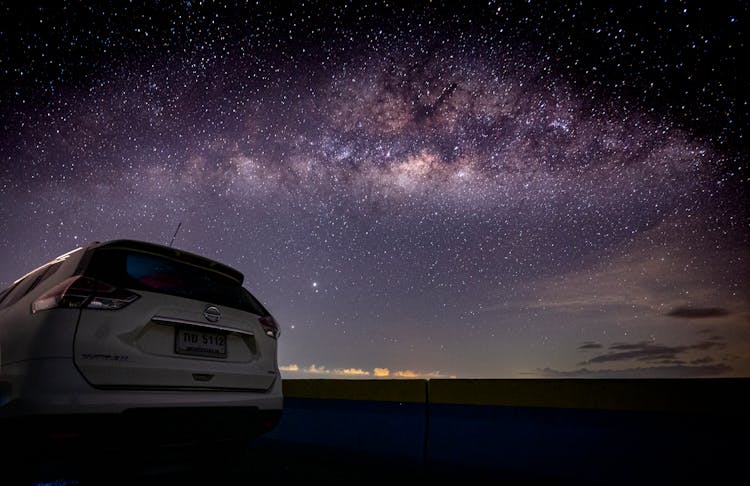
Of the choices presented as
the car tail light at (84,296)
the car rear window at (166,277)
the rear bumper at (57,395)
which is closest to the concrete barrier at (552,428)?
the car rear window at (166,277)

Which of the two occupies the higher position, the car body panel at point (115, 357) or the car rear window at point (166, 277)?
the car rear window at point (166, 277)

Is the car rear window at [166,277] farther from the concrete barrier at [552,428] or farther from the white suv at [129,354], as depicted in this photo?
the concrete barrier at [552,428]

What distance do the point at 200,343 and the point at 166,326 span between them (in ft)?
0.91

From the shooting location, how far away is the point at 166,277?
9.74 ft

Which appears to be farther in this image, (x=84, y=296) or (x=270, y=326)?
(x=270, y=326)

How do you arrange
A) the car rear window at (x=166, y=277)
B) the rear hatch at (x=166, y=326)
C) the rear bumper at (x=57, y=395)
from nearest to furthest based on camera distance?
the rear bumper at (x=57, y=395)
the rear hatch at (x=166, y=326)
the car rear window at (x=166, y=277)

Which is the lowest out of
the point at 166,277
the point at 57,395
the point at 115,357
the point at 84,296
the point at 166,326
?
the point at 57,395

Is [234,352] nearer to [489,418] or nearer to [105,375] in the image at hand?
[105,375]

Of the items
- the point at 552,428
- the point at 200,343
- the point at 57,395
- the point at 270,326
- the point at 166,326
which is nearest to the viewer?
the point at 57,395

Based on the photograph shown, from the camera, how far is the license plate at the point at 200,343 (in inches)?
110

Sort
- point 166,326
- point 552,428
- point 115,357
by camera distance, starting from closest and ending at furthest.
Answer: point 115,357
point 166,326
point 552,428

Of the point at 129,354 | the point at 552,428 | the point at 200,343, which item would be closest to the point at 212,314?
the point at 200,343

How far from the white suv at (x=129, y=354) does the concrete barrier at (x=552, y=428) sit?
1413 mm

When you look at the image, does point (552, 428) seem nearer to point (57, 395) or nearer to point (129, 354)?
point (129, 354)
